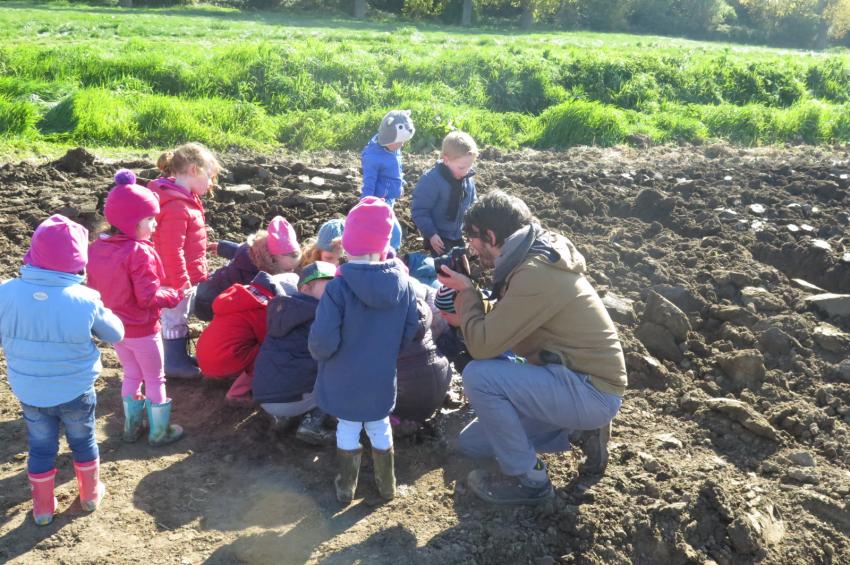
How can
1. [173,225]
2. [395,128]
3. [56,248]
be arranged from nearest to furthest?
1. [56,248]
2. [173,225]
3. [395,128]

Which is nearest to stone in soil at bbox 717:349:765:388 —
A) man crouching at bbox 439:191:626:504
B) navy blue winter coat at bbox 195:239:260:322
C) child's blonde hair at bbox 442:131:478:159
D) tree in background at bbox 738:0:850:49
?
man crouching at bbox 439:191:626:504

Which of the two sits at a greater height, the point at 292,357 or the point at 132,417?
the point at 292,357

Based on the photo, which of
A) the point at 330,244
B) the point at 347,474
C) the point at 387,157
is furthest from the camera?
the point at 387,157

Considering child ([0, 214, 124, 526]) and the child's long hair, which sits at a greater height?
the child's long hair

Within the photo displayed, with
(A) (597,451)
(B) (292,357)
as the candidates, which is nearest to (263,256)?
(B) (292,357)

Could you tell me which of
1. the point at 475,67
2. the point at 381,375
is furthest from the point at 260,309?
the point at 475,67

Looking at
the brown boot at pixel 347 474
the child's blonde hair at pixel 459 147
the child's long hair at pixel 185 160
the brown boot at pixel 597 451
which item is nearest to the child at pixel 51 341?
the brown boot at pixel 347 474

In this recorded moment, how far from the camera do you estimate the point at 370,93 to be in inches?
614

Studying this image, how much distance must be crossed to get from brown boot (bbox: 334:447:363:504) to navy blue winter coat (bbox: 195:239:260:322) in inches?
69.3

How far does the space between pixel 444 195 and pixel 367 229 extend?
9.07 ft

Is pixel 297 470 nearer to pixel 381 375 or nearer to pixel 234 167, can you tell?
pixel 381 375

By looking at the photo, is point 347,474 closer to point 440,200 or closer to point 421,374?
point 421,374

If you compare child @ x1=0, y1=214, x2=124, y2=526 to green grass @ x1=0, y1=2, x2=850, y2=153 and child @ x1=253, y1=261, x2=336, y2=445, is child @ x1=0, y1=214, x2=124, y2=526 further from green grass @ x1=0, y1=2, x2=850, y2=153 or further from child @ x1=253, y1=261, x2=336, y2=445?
green grass @ x1=0, y1=2, x2=850, y2=153

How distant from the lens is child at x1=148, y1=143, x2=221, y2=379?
5031mm
